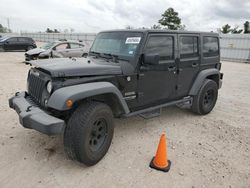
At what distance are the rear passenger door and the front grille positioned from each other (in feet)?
8.46

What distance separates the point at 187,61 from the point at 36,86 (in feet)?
9.64

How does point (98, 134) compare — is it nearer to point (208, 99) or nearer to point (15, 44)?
point (208, 99)

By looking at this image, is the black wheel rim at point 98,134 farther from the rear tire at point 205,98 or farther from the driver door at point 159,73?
the rear tire at point 205,98

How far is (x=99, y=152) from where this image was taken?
10.3ft

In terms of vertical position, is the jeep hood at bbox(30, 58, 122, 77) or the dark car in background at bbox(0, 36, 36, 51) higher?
the dark car in background at bbox(0, 36, 36, 51)

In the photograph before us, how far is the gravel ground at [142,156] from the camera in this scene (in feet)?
9.23

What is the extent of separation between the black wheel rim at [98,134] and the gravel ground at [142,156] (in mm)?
275

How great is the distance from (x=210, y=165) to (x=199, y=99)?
1965mm

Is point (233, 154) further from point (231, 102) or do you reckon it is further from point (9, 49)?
point (9, 49)

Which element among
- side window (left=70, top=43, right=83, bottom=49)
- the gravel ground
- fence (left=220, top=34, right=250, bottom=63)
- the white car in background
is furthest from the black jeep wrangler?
fence (left=220, top=34, right=250, bottom=63)

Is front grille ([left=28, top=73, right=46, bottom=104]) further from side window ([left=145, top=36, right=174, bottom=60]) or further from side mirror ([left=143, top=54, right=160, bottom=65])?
side window ([left=145, top=36, right=174, bottom=60])

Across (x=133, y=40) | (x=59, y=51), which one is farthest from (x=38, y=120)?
(x=59, y=51)

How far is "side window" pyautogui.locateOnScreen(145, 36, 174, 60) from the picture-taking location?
378 cm

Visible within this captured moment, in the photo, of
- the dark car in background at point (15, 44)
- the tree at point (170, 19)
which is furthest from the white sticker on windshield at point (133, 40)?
the tree at point (170, 19)
